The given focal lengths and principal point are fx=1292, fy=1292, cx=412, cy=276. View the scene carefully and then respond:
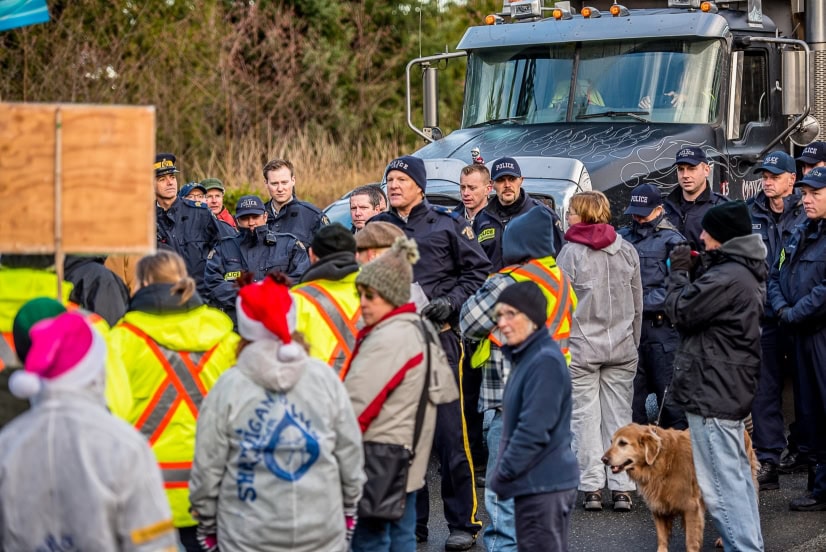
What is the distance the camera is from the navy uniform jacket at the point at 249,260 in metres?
8.74

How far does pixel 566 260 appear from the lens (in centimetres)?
824

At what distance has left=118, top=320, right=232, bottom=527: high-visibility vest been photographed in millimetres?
5262

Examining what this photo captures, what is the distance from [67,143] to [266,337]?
1.18 m

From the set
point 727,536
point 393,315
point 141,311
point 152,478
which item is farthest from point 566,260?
point 152,478

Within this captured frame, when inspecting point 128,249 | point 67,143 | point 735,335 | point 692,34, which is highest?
point 692,34

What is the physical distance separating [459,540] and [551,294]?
1.62 m

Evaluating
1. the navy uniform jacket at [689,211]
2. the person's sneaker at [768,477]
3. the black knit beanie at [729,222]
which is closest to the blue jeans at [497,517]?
the black knit beanie at [729,222]

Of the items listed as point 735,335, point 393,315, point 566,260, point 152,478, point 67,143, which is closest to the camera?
point 152,478

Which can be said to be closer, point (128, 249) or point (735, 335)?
point (128, 249)

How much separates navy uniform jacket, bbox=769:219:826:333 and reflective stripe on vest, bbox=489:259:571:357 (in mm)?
2007

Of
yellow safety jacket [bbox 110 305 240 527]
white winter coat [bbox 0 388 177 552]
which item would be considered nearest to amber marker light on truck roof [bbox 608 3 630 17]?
yellow safety jacket [bbox 110 305 240 527]

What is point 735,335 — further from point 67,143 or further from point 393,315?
point 67,143

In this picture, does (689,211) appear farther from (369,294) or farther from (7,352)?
(7,352)

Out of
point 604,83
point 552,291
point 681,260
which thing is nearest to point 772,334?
point 681,260
